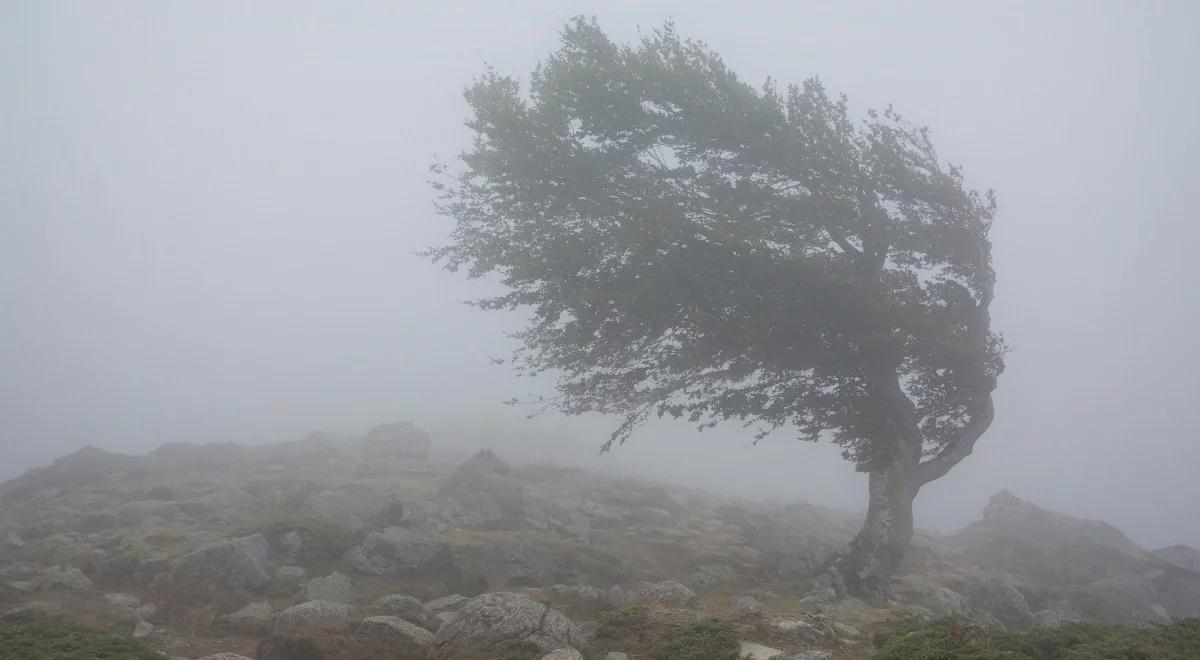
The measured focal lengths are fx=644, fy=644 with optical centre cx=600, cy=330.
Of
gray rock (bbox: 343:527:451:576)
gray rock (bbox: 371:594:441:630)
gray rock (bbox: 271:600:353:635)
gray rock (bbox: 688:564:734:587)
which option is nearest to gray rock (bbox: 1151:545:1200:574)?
gray rock (bbox: 688:564:734:587)

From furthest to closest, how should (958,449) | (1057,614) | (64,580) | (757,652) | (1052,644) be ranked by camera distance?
1. (958,449)
2. (1057,614)
3. (64,580)
4. (757,652)
5. (1052,644)

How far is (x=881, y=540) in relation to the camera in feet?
67.5

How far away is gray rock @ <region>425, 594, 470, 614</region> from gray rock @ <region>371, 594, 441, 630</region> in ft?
1.06

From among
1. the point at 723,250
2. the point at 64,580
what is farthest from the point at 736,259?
the point at 64,580

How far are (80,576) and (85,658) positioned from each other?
10844mm

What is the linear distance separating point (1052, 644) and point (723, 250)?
42.0ft

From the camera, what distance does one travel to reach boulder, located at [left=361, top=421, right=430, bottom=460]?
161 ft

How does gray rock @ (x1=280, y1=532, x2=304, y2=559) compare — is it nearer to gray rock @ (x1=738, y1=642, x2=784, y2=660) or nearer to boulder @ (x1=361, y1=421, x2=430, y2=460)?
gray rock @ (x1=738, y1=642, x2=784, y2=660)

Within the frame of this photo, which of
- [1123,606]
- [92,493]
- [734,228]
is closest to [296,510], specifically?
[92,493]

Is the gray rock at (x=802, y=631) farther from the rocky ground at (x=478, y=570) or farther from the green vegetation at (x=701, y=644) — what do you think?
the green vegetation at (x=701, y=644)

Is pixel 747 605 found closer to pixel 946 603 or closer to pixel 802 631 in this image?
pixel 802 631

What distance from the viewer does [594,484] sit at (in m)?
38.2

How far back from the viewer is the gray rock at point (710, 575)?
66.7ft

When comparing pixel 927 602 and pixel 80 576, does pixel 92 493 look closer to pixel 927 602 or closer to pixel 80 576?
pixel 80 576
